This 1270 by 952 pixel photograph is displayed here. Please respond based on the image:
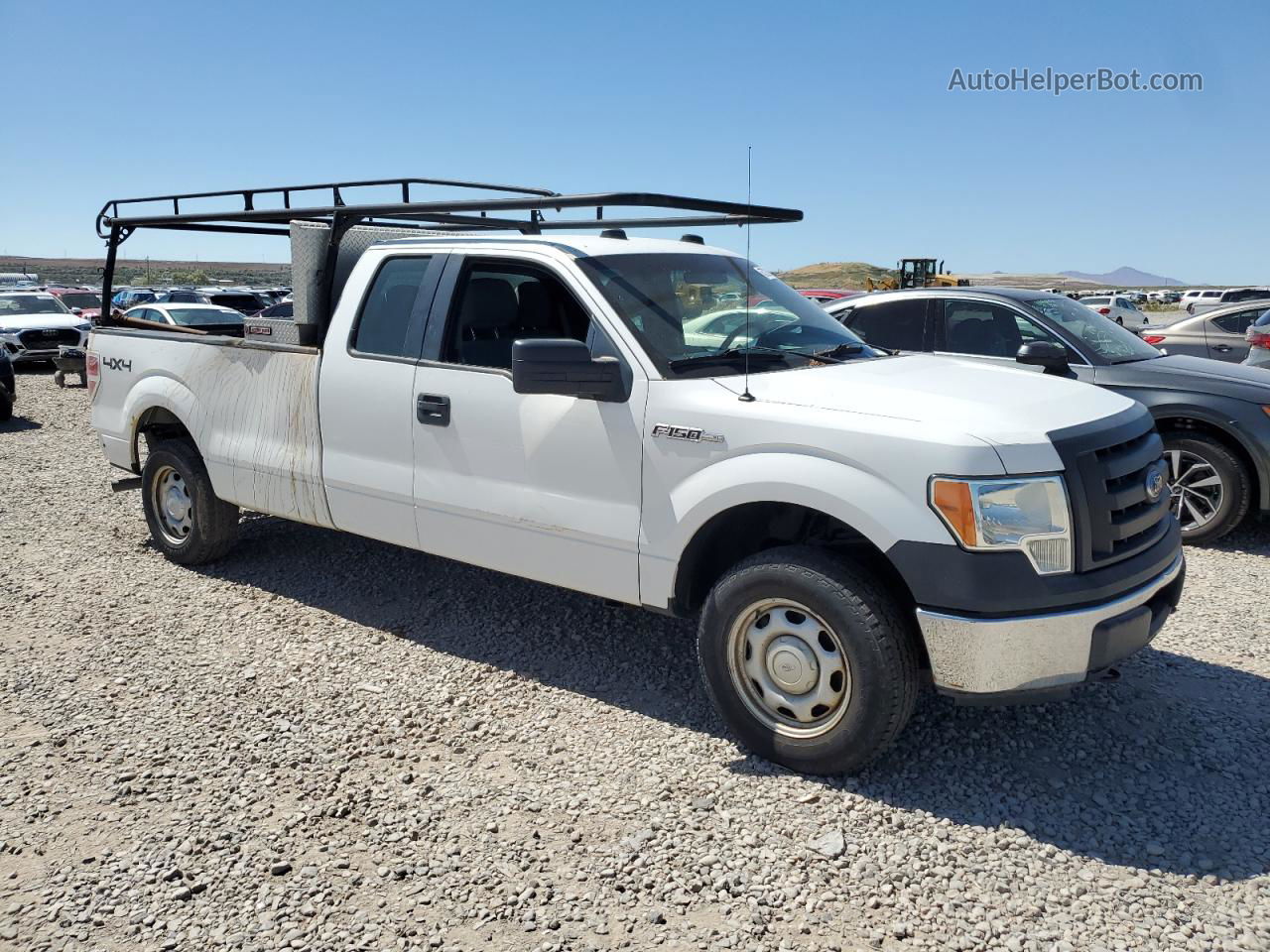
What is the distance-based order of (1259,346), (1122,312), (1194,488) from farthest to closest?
(1122,312) < (1259,346) < (1194,488)

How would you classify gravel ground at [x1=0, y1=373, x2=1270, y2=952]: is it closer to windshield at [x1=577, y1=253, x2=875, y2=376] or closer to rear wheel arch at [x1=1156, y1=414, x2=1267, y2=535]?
rear wheel arch at [x1=1156, y1=414, x2=1267, y2=535]

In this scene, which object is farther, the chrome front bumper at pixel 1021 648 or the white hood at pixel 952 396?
the white hood at pixel 952 396

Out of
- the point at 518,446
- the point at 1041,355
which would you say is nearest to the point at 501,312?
the point at 518,446

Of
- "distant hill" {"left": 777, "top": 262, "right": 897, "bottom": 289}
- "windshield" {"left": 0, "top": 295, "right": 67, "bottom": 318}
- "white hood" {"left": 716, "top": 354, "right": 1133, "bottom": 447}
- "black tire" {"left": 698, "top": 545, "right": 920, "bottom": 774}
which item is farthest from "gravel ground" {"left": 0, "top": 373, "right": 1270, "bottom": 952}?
"distant hill" {"left": 777, "top": 262, "right": 897, "bottom": 289}

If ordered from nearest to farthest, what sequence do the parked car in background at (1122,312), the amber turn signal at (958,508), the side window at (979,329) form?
the amber turn signal at (958,508) → the side window at (979,329) → the parked car in background at (1122,312)

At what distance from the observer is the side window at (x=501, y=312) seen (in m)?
4.75

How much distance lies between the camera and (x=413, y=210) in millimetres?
4934

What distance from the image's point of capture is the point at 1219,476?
696 centimetres

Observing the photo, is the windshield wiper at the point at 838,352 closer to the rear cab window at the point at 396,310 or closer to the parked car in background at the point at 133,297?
the rear cab window at the point at 396,310

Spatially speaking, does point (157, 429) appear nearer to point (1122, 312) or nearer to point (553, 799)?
point (553, 799)

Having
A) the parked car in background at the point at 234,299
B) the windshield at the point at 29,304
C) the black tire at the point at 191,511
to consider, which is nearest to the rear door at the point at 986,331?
the black tire at the point at 191,511

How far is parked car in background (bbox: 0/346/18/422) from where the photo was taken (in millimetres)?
13602

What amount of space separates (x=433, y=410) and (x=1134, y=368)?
5.30m

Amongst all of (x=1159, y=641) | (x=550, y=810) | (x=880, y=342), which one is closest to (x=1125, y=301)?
(x=880, y=342)
